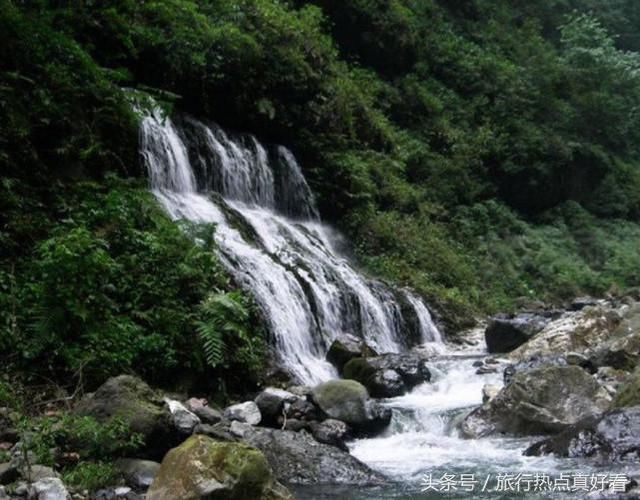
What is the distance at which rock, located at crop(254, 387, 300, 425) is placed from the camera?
24.4 ft

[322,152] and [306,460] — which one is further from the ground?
[322,152]

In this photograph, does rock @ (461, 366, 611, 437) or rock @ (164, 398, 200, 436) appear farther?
rock @ (461, 366, 611, 437)

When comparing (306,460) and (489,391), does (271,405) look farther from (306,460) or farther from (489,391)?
(489,391)

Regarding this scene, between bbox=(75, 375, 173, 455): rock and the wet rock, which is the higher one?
bbox=(75, 375, 173, 455): rock

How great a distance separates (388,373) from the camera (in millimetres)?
9656

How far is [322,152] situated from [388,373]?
823 cm

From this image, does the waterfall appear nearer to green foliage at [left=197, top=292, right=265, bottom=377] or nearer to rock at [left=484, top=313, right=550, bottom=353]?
green foliage at [left=197, top=292, right=265, bottom=377]

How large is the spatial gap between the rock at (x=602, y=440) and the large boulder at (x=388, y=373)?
2.93 m

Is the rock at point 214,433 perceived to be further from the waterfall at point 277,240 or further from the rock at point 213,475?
the waterfall at point 277,240

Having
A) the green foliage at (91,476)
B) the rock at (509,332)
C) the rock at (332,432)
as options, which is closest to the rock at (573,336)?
the rock at (509,332)

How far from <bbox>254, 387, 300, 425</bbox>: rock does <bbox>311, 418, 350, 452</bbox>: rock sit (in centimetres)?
40

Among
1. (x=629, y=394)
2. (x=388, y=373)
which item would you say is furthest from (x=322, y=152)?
(x=629, y=394)

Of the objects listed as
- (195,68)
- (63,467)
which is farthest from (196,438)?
(195,68)

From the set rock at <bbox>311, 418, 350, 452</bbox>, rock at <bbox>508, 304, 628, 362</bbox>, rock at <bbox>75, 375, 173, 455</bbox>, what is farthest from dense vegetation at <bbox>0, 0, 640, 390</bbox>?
rock at <bbox>508, 304, 628, 362</bbox>
